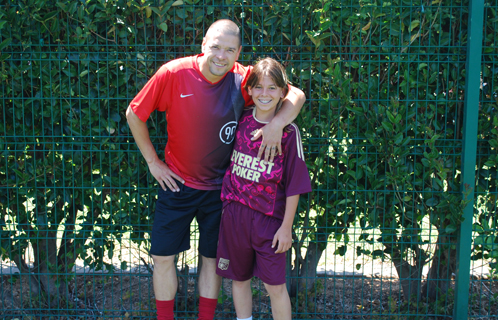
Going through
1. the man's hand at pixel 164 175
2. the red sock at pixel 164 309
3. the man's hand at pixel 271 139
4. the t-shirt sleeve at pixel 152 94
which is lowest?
the red sock at pixel 164 309

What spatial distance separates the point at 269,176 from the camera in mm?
2975

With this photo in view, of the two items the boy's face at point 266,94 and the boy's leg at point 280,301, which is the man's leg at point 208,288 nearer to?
the boy's leg at point 280,301

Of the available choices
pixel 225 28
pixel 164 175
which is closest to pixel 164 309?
pixel 164 175

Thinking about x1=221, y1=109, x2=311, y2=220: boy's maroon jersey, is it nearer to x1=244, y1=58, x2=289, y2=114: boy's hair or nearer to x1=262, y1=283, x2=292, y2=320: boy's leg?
x1=244, y1=58, x2=289, y2=114: boy's hair

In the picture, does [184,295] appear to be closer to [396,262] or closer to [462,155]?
[396,262]

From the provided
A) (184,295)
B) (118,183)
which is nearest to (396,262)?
(184,295)

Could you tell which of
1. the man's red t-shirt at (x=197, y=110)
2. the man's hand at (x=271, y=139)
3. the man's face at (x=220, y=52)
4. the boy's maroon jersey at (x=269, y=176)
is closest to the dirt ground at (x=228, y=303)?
the boy's maroon jersey at (x=269, y=176)

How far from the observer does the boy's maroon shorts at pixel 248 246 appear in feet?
9.84

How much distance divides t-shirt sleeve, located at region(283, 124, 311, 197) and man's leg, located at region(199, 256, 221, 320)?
2.83 feet

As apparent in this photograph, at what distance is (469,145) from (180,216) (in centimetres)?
228

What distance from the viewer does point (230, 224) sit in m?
3.07

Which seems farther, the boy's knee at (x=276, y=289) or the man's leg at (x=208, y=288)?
the man's leg at (x=208, y=288)

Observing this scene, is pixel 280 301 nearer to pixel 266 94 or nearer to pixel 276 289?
pixel 276 289

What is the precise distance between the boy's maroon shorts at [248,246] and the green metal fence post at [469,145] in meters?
1.58
